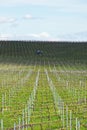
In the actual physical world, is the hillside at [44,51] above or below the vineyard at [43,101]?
below

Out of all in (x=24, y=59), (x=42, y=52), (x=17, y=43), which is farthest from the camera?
(x=17, y=43)

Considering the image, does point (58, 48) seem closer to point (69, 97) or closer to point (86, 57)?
point (86, 57)

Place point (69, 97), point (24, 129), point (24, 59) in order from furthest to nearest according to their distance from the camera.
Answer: point (24, 59)
point (69, 97)
point (24, 129)

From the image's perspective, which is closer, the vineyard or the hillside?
the vineyard

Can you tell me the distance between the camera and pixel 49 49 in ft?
422

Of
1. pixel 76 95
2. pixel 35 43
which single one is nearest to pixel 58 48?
pixel 35 43

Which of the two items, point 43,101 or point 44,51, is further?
point 44,51

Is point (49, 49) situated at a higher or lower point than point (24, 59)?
lower

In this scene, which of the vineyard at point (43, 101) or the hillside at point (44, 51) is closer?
the vineyard at point (43, 101)

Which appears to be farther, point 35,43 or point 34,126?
point 35,43

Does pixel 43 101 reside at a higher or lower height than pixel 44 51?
higher

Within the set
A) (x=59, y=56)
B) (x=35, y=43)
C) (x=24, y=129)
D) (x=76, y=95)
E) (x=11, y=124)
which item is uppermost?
(x=24, y=129)

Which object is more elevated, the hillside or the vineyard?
the vineyard

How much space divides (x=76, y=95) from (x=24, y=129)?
19.8 metres
